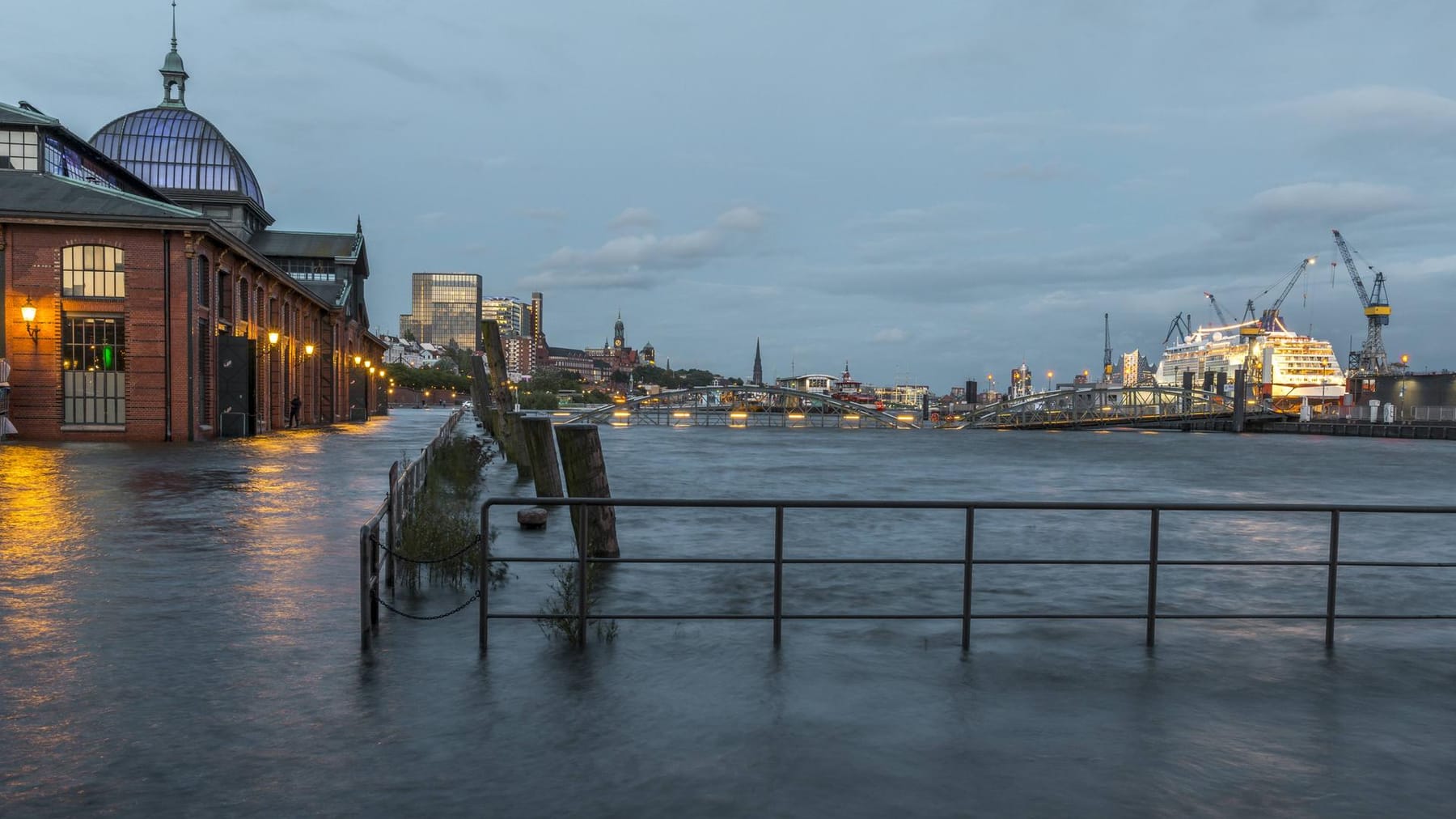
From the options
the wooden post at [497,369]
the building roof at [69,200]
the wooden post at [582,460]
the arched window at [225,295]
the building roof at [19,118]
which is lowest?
the wooden post at [582,460]

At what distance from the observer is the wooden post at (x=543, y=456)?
15.9m

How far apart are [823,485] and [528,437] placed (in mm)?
21612

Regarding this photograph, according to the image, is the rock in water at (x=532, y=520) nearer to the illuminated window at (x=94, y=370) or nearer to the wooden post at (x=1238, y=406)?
the illuminated window at (x=94, y=370)

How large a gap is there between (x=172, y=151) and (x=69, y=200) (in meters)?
40.7

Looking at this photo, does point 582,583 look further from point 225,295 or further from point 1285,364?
point 1285,364

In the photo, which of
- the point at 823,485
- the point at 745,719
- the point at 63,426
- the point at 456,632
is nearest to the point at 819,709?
the point at 745,719

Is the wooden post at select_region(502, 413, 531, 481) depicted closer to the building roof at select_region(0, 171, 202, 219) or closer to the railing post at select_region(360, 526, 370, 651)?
the building roof at select_region(0, 171, 202, 219)

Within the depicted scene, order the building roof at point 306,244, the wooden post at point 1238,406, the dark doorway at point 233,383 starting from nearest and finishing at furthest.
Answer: the dark doorway at point 233,383 < the building roof at point 306,244 < the wooden post at point 1238,406

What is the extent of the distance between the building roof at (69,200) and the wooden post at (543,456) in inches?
872

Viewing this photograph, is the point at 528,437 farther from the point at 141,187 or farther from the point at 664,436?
the point at 664,436

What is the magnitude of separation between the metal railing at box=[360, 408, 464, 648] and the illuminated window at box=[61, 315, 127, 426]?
68.5 ft

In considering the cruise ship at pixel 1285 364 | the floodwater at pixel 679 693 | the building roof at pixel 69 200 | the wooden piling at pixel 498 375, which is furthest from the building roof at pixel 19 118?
the cruise ship at pixel 1285 364

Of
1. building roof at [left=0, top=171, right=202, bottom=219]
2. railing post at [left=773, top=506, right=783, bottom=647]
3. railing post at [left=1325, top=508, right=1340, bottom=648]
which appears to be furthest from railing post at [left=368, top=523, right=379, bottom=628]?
building roof at [left=0, top=171, right=202, bottom=219]

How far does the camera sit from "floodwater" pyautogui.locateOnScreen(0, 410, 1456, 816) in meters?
5.50
